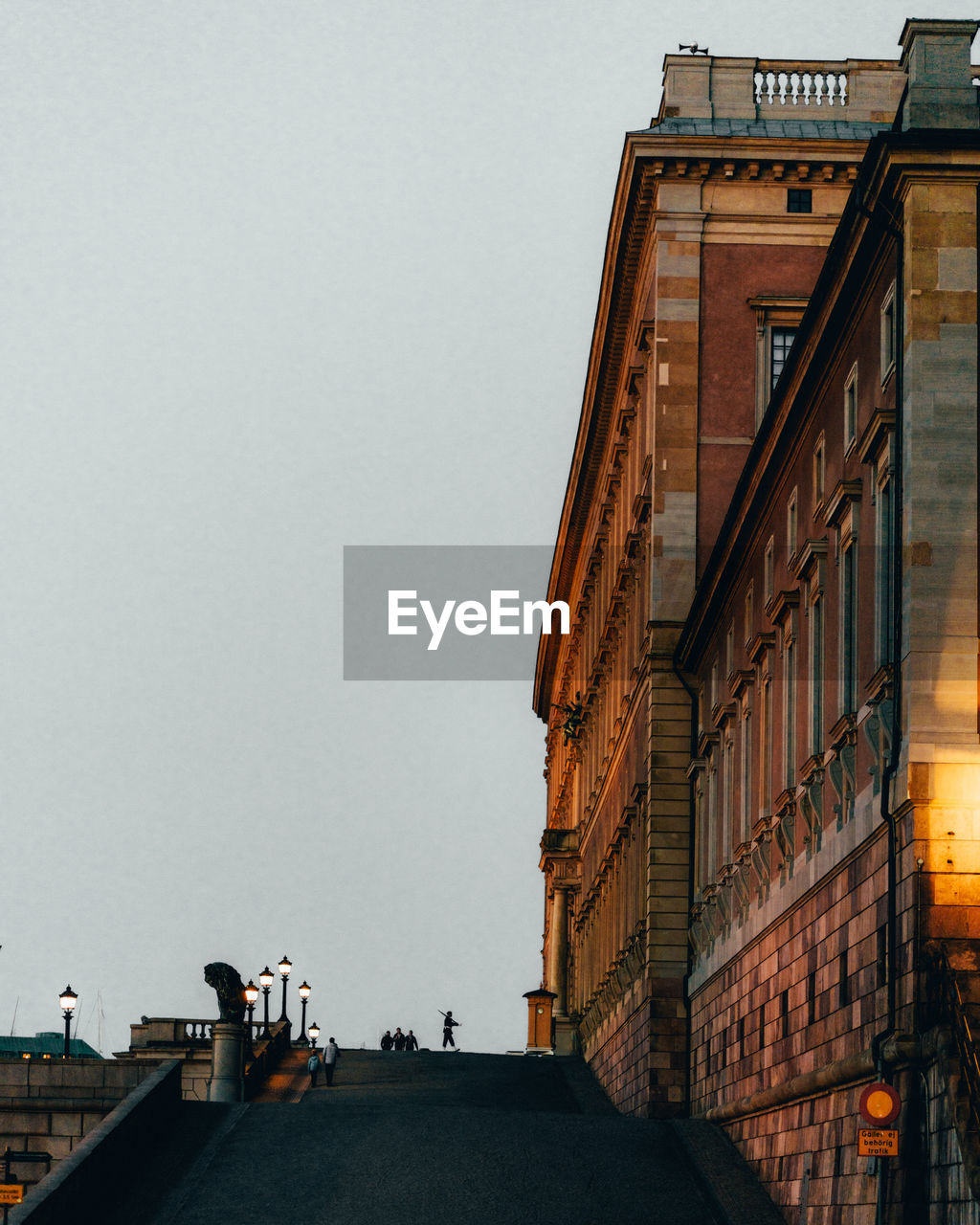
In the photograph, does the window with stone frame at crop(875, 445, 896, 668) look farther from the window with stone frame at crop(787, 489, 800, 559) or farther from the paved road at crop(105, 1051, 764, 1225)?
the paved road at crop(105, 1051, 764, 1225)

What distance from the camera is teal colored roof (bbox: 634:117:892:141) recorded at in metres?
52.1

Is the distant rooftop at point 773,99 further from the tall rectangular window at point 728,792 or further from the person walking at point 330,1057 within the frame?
the person walking at point 330,1057

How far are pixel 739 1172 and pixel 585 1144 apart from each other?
3.06 m

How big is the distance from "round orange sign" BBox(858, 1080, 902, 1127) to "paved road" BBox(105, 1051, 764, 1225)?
8.96 m

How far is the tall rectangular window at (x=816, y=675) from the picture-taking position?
105ft

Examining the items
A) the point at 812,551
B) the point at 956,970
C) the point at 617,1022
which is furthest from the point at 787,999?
the point at 617,1022

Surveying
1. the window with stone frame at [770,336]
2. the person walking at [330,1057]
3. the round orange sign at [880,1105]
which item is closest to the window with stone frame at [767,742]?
the round orange sign at [880,1105]

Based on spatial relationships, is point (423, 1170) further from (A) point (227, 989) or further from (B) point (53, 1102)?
(A) point (227, 989)

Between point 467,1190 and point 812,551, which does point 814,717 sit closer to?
point 812,551

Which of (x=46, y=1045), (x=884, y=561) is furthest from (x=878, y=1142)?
(x=46, y=1045)

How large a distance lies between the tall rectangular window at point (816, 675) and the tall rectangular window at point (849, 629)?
1627 millimetres

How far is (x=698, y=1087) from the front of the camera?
44.4m

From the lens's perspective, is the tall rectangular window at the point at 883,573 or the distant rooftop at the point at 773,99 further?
the distant rooftop at the point at 773,99

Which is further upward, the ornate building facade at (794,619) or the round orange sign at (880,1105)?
the ornate building facade at (794,619)
